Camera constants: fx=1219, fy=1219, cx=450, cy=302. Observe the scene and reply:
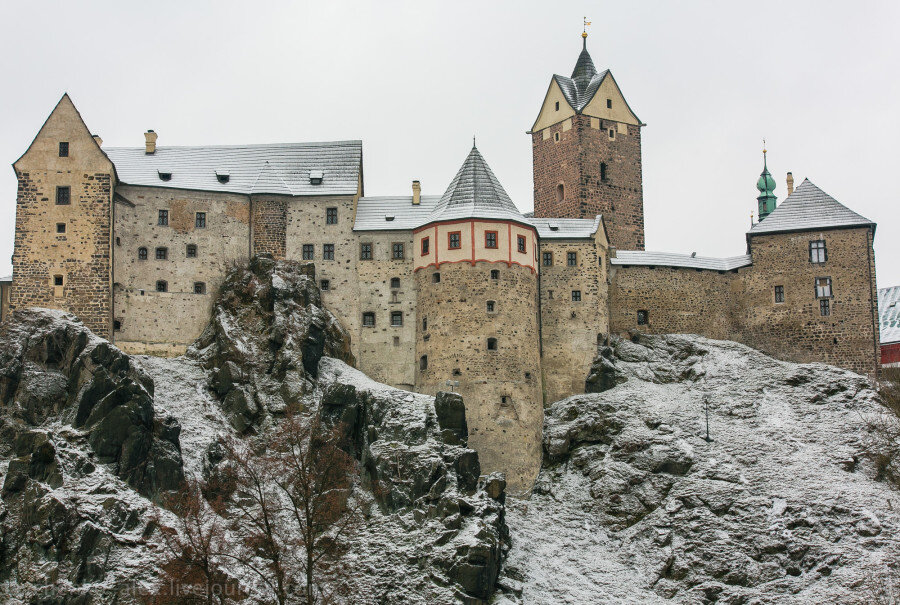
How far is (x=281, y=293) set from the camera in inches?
2660

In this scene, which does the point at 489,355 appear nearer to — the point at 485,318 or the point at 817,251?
the point at 485,318

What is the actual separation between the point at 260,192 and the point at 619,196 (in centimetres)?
2645

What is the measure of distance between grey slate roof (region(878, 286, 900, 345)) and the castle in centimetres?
1608

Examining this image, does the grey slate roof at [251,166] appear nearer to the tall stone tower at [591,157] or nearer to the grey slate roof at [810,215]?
the tall stone tower at [591,157]

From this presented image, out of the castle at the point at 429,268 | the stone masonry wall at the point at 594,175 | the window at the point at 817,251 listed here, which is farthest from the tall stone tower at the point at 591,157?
the window at the point at 817,251

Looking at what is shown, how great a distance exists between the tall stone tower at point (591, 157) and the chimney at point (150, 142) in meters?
26.9

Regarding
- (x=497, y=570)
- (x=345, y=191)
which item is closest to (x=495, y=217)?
(x=345, y=191)

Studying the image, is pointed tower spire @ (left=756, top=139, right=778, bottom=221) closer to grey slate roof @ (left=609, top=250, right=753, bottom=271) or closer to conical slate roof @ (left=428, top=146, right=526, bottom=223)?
grey slate roof @ (left=609, top=250, right=753, bottom=271)

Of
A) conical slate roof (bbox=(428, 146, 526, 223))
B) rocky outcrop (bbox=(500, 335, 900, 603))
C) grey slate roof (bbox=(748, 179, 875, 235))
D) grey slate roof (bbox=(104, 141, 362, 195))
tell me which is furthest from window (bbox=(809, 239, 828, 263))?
grey slate roof (bbox=(104, 141, 362, 195))

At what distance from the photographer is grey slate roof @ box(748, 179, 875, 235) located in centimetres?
7819

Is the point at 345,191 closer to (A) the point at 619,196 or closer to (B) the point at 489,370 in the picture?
(B) the point at 489,370

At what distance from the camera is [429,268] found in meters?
71.1

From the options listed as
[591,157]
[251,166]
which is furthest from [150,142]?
[591,157]

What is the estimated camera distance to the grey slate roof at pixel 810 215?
7819cm
